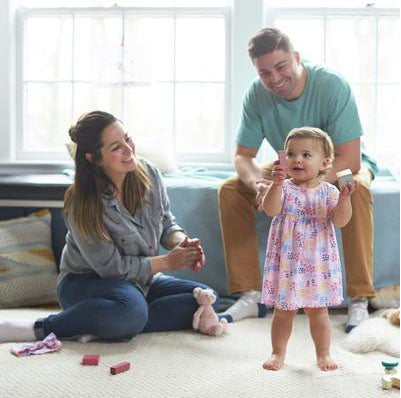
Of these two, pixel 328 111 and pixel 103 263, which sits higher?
pixel 328 111

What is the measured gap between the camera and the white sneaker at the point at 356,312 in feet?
10.6

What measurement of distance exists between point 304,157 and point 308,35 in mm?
2228

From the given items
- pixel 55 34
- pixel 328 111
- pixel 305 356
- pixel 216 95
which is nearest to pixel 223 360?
pixel 305 356

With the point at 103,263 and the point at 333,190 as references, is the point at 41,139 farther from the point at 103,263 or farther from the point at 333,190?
the point at 333,190

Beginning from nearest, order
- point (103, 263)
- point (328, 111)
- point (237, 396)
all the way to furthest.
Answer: point (237, 396) → point (103, 263) → point (328, 111)

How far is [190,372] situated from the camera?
2637mm

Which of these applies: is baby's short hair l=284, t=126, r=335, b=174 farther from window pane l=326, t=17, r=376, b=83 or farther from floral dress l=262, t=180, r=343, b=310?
window pane l=326, t=17, r=376, b=83

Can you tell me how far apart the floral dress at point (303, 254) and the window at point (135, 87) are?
203 centimetres

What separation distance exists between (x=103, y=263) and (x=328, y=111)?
1.12 metres

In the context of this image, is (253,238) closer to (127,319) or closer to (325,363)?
(127,319)

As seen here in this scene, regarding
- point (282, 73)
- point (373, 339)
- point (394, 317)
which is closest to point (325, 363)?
point (373, 339)

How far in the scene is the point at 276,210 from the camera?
2.58m

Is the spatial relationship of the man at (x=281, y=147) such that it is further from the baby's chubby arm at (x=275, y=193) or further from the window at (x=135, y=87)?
the window at (x=135, y=87)

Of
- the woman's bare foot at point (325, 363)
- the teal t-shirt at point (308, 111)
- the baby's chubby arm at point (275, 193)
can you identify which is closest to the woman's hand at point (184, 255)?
the baby's chubby arm at point (275, 193)
